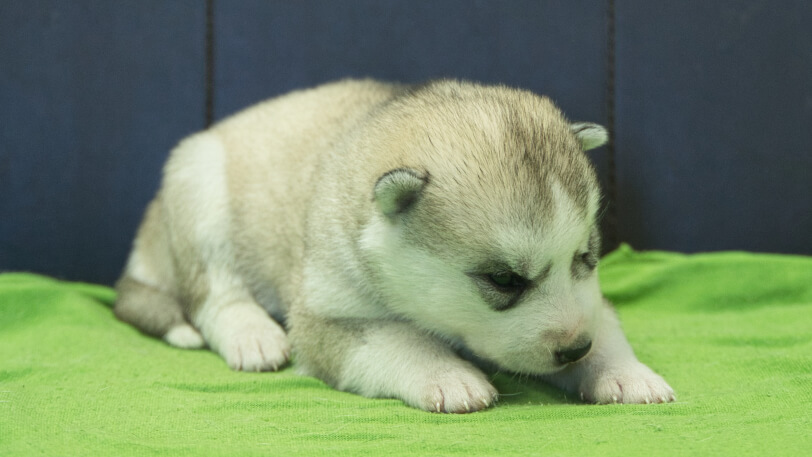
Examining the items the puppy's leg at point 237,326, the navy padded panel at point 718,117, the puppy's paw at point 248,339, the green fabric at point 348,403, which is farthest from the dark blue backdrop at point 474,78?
the puppy's paw at point 248,339

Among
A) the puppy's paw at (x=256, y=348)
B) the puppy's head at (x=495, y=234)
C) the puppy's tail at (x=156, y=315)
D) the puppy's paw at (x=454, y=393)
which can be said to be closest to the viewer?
the puppy's head at (x=495, y=234)

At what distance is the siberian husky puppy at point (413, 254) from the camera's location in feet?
7.27

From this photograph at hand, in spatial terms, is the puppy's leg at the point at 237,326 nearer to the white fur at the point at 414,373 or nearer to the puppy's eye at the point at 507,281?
the white fur at the point at 414,373

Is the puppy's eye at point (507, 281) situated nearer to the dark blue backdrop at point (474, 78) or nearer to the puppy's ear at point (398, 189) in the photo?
the puppy's ear at point (398, 189)

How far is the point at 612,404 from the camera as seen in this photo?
7.63ft

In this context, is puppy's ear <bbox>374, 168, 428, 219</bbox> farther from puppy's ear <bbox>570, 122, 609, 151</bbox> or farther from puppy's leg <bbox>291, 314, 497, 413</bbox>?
puppy's ear <bbox>570, 122, 609, 151</bbox>

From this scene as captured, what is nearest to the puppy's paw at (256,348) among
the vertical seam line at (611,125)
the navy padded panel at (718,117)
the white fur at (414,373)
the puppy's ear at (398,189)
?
the white fur at (414,373)

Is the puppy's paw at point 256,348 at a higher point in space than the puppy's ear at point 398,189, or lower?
lower

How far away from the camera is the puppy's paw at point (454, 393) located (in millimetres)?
2287

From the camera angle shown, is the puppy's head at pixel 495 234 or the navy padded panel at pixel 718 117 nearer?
the puppy's head at pixel 495 234

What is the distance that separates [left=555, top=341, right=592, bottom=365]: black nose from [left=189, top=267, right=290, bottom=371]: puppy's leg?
1.27 m

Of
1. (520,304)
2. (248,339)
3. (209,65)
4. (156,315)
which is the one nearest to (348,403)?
(520,304)

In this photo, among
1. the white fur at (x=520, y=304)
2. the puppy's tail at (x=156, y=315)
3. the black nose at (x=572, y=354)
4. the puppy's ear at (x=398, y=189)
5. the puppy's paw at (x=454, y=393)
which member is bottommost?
the puppy's tail at (x=156, y=315)

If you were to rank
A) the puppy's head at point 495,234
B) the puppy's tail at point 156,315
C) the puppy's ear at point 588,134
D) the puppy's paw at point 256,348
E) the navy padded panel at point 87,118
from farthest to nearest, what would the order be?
the navy padded panel at point 87,118
the puppy's tail at point 156,315
the puppy's paw at point 256,348
the puppy's ear at point 588,134
the puppy's head at point 495,234
